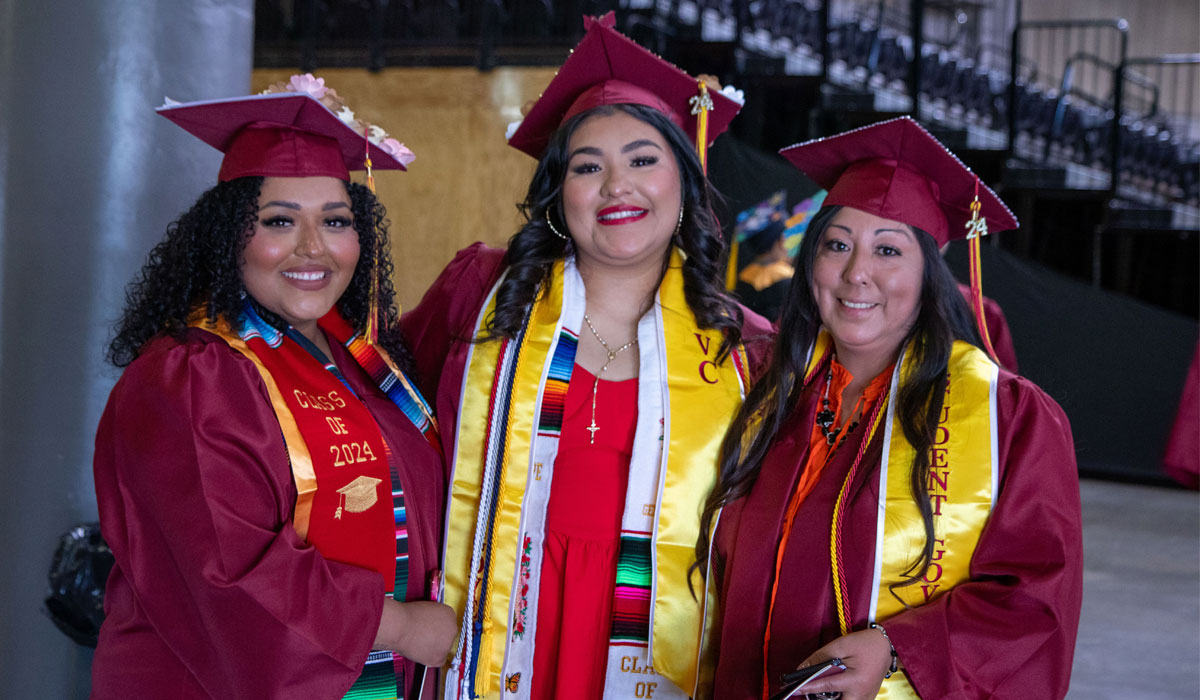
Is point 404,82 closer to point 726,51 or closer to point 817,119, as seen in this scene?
point 726,51

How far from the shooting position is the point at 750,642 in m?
1.74

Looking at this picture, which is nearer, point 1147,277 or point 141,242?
point 141,242

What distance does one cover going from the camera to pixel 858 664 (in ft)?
5.06

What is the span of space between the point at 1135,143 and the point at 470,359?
9.82 meters

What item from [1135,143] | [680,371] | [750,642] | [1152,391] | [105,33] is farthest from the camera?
[1135,143]

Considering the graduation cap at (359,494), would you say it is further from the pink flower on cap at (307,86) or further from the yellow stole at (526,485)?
the pink flower on cap at (307,86)

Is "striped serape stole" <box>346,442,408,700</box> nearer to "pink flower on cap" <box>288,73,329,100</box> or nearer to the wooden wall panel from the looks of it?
"pink flower on cap" <box>288,73,329,100</box>

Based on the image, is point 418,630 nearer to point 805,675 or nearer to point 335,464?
point 335,464

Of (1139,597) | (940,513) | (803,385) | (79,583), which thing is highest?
(803,385)

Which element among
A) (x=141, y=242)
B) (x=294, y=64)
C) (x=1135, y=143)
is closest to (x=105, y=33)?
(x=141, y=242)

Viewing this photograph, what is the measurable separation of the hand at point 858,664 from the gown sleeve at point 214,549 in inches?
26.5

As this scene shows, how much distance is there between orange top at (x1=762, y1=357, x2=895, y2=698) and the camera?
5.65 feet

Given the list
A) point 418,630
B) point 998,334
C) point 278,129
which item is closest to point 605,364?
point 418,630

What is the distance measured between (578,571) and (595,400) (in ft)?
1.06
